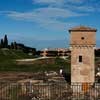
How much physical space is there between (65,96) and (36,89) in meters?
2.42

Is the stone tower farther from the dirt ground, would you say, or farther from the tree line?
the tree line

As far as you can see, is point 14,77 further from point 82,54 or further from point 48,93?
point 48,93

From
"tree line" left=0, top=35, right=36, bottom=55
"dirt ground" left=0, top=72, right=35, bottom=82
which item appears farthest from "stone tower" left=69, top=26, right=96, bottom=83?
"tree line" left=0, top=35, right=36, bottom=55

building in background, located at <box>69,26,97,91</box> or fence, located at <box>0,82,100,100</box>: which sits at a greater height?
building in background, located at <box>69,26,97,91</box>

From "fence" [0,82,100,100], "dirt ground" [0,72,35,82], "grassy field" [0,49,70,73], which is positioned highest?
"grassy field" [0,49,70,73]

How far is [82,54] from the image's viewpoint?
3316 centimetres

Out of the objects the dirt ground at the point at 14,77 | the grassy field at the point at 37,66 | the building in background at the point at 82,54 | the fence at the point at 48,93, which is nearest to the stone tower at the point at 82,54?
the building in background at the point at 82,54

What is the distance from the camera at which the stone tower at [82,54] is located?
32.8m

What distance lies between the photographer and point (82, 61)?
1300 inches

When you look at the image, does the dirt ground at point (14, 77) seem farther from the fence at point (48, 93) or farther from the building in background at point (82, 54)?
the fence at point (48, 93)

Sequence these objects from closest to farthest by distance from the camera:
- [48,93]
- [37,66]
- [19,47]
Result: [48,93], [37,66], [19,47]

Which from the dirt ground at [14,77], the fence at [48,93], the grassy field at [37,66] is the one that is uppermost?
the grassy field at [37,66]

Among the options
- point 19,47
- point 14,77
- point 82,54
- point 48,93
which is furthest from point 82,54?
point 19,47

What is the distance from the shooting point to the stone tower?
107 ft
